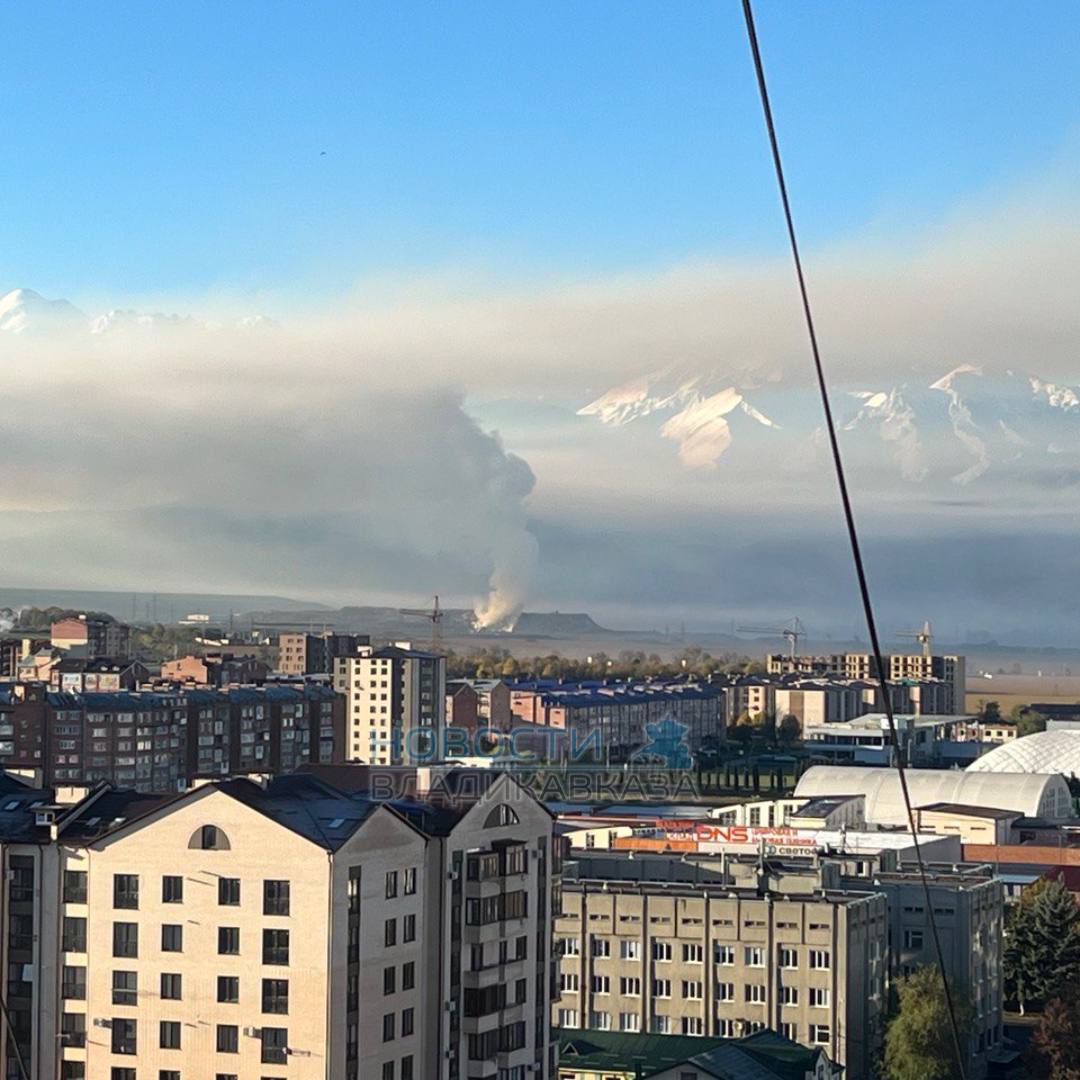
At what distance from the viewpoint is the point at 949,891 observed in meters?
11.1

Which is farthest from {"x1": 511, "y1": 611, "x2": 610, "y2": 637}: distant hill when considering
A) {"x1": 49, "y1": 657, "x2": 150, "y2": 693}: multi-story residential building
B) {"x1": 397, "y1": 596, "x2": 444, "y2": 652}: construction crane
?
{"x1": 49, "y1": 657, "x2": 150, "y2": 693}: multi-story residential building

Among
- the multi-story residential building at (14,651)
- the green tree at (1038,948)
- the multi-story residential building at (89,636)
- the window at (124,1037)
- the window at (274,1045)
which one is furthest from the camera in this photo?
the multi-story residential building at (89,636)

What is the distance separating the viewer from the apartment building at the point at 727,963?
10.1 meters

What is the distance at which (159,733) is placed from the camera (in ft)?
72.0

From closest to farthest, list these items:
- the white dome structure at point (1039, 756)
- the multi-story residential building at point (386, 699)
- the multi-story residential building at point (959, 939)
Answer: the multi-story residential building at point (959, 939) < the white dome structure at point (1039, 756) < the multi-story residential building at point (386, 699)

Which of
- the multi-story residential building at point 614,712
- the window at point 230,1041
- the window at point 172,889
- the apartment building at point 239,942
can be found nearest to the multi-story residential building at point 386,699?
the multi-story residential building at point 614,712

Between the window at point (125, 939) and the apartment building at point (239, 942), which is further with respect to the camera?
the window at point (125, 939)

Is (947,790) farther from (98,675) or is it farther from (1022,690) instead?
(1022,690)

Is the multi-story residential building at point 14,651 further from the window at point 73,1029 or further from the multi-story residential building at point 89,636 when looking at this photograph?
the window at point 73,1029

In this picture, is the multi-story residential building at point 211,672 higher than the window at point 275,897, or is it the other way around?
the multi-story residential building at point 211,672

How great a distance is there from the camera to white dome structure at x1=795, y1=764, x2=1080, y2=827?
20984 mm

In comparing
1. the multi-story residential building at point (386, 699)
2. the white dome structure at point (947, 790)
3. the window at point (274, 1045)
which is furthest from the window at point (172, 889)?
the multi-story residential building at point (386, 699)

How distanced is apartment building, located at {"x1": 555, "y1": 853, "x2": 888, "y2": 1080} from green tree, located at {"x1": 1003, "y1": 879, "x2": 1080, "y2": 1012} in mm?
2230

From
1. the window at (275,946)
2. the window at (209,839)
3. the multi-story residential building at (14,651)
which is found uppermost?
the multi-story residential building at (14,651)
